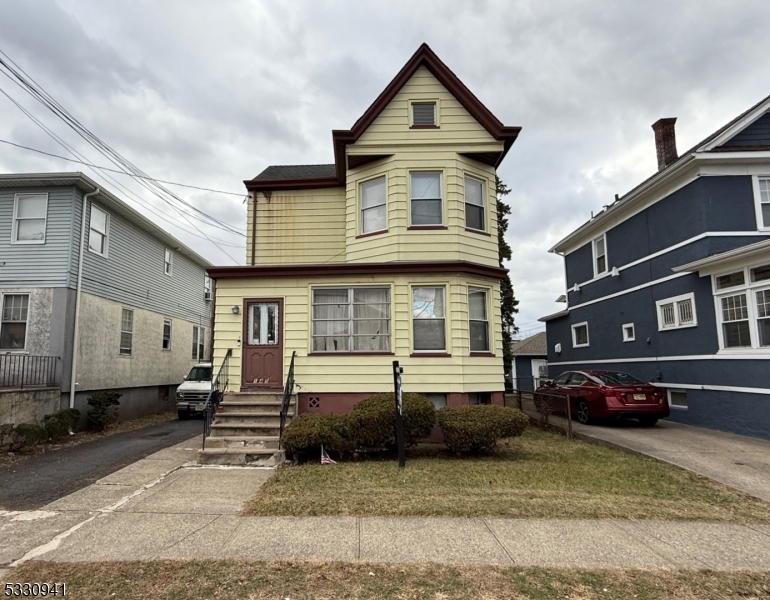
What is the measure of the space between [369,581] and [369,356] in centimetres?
674

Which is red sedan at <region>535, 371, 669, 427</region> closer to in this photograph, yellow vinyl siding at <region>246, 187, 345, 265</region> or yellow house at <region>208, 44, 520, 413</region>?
yellow house at <region>208, 44, 520, 413</region>

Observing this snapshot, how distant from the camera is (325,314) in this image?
10922 mm

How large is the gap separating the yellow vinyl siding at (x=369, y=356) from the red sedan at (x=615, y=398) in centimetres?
286

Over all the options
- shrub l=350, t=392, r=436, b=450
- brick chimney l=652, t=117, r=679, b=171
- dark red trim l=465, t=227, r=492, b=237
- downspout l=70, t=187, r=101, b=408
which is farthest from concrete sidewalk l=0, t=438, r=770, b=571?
brick chimney l=652, t=117, r=679, b=171

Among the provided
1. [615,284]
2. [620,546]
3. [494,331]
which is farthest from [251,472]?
[615,284]

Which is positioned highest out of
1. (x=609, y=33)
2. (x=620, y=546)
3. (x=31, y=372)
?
(x=609, y=33)

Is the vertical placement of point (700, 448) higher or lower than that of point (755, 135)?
lower

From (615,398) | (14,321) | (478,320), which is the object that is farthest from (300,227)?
Result: (615,398)

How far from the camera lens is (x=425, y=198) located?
11734 mm

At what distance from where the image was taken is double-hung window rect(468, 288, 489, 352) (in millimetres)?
10977

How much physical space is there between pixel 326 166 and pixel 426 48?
5.32m

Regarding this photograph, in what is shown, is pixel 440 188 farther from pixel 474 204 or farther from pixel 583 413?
pixel 583 413

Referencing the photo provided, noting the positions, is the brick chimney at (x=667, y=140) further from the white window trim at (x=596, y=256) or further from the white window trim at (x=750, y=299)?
the white window trim at (x=750, y=299)

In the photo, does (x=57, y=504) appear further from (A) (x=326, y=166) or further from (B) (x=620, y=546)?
(A) (x=326, y=166)
